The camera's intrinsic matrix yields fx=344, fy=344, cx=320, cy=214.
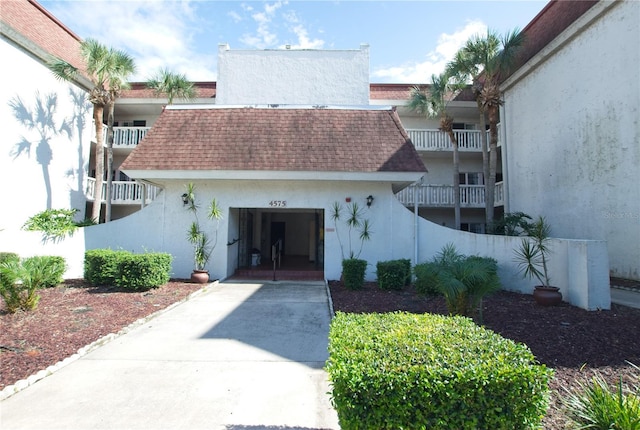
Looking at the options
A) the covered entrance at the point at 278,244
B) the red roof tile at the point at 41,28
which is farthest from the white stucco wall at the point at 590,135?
the red roof tile at the point at 41,28

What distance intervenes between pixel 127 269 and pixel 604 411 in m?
10.1

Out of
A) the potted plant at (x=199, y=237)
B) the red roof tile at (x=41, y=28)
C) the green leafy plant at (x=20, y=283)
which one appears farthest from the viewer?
the red roof tile at (x=41, y=28)

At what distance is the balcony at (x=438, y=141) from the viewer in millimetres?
18703

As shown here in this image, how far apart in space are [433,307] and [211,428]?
593 centimetres

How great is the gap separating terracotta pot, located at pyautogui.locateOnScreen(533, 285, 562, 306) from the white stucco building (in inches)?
16.2

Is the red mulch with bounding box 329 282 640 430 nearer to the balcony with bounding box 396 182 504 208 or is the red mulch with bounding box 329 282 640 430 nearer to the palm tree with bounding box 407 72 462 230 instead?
the palm tree with bounding box 407 72 462 230

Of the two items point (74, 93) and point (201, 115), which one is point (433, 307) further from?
point (74, 93)

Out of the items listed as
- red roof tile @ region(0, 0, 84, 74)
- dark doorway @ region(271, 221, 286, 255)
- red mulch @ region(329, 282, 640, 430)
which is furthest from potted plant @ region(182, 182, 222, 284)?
red roof tile @ region(0, 0, 84, 74)

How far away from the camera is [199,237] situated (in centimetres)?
1177

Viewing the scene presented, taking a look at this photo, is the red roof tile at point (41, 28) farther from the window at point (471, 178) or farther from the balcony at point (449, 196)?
the window at point (471, 178)

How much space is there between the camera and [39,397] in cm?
391

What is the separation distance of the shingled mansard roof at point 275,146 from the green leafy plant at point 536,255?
12.3ft

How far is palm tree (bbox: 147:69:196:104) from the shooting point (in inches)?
707

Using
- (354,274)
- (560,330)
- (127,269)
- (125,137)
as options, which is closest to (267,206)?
(354,274)
